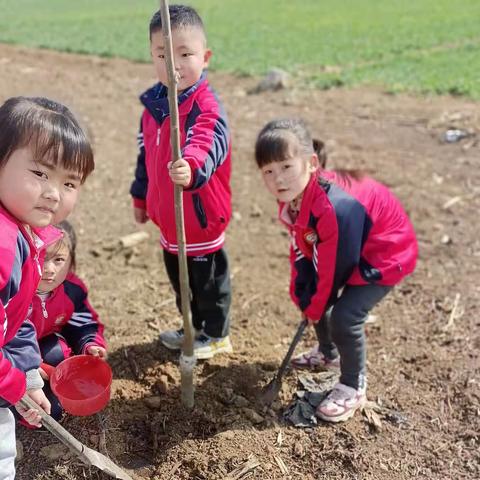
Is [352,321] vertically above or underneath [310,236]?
underneath

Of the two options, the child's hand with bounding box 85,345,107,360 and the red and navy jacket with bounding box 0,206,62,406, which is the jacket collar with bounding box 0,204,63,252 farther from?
the child's hand with bounding box 85,345,107,360

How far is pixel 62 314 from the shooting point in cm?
300

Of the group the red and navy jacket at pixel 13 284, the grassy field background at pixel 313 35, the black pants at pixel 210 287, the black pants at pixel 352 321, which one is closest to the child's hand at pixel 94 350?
the black pants at pixel 210 287

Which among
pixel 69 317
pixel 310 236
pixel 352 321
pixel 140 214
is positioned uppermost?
pixel 310 236

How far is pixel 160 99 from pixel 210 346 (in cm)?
145

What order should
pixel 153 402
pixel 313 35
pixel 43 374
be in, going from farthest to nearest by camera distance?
1. pixel 313 35
2. pixel 153 402
3. pixel 43 374

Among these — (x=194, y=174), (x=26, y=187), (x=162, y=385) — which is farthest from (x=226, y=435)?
(x=26, y=187)

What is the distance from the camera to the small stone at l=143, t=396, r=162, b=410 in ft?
10.1

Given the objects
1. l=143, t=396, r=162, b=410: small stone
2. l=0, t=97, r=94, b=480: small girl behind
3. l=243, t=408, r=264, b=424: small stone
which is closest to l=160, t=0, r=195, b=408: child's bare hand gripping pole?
l=143, t=396, r=162, b=410: small stone

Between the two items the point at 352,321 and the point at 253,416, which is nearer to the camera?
the point at 352,321

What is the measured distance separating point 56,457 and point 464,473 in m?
1.90

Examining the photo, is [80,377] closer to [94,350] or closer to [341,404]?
[94,350]

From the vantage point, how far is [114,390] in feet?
10.4

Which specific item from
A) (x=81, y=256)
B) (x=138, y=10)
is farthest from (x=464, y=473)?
(x=138, y=10)
